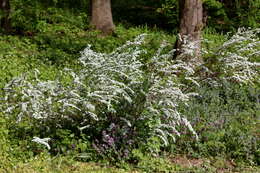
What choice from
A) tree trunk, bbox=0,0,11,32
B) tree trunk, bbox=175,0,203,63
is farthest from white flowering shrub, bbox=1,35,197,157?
tree trunk, bbox=0,0,11,32

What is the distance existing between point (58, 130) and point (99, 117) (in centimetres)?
51

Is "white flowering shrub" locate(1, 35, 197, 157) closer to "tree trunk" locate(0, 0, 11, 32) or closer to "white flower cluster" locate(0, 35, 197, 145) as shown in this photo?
"white flower cluster" locate(0, 35, 197, 145)

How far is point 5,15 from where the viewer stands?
1129 cm

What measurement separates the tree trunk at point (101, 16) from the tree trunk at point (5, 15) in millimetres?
2351

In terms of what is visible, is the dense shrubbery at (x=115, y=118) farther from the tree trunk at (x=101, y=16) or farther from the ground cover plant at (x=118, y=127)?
the tree trunk at (x=101, y=16)

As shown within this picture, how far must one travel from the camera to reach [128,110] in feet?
18.9

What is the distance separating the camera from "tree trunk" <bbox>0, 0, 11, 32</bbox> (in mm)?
11239

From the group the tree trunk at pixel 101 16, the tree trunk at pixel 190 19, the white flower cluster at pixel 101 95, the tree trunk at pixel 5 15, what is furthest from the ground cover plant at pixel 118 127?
the tree trunk at pixel 101 16

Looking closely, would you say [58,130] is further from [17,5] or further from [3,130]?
[17,5]

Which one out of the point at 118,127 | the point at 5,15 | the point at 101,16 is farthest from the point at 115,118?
the point at 101,16

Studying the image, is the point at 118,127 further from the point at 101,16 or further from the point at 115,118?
the point at 101,16

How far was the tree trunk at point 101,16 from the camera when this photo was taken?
12.9m

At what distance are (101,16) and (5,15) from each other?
9.08 ft

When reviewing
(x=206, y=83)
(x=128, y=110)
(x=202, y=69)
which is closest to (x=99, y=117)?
(x=128, y=110)
